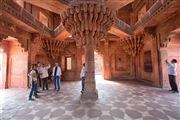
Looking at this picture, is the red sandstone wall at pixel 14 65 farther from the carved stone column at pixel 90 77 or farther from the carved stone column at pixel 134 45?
the carved stone column at pixel 134 45

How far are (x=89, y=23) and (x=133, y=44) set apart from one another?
6251 mm

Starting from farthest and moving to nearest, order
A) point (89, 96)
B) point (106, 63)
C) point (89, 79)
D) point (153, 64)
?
point (106, 63)
point (153, 64)
point (89, 79)
point (89, 96)

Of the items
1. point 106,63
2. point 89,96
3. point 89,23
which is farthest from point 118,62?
point 89,23

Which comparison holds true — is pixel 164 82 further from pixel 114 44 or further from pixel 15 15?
pixel 15 15

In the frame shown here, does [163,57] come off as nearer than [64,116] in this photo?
No

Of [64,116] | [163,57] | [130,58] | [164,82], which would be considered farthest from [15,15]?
[130,58]

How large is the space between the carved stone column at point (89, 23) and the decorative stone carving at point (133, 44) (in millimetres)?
4826

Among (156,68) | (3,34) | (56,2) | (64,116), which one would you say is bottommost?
(64,116)

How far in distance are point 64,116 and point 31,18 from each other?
19.7ft

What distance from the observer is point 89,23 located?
503cm

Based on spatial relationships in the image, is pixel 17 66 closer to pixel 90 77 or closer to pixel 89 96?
pixel 90 77

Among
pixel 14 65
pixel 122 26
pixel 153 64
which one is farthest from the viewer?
pixel 122 26

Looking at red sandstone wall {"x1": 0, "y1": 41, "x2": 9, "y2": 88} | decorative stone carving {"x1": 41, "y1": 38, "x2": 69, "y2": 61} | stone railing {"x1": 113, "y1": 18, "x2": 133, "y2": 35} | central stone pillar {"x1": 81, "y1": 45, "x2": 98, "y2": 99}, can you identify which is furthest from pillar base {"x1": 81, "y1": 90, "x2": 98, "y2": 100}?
decorative stone carving {"x1": 41, "y1": 38, "x2": 69, "y2": 61}

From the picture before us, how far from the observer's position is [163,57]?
7.14 meters
